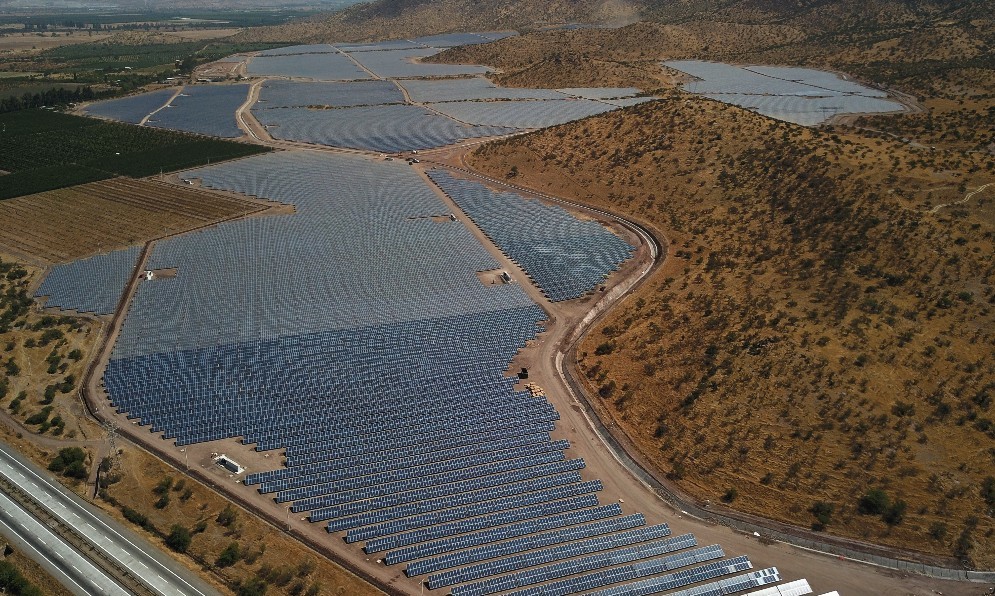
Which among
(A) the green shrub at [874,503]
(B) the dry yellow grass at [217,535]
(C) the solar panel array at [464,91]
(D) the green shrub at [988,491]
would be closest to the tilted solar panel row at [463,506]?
(B) the dry yellow grass at [217,535]

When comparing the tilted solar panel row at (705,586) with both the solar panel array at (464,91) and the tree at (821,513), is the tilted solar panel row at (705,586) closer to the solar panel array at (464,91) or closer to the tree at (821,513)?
the tree at (821,513)

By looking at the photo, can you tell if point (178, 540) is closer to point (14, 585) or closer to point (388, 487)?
point (14, 585)

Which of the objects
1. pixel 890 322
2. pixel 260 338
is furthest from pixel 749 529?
pixel 260 338

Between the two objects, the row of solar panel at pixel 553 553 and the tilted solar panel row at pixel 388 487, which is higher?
the tilted solar panel row at pixel 388 487

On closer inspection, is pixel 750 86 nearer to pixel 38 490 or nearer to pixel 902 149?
pixel 902 149

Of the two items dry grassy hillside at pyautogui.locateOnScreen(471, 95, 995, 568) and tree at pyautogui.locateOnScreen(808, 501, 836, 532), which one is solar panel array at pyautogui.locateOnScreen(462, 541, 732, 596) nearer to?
dry grassy hillside at pyautogui.locateOnScreen(471, 95, 995, 568)

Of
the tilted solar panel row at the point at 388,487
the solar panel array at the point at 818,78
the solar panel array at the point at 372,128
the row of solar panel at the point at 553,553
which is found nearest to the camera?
the row of solar panel at the point at 553,553

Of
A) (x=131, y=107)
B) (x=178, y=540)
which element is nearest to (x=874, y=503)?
(x=178, y=540)
